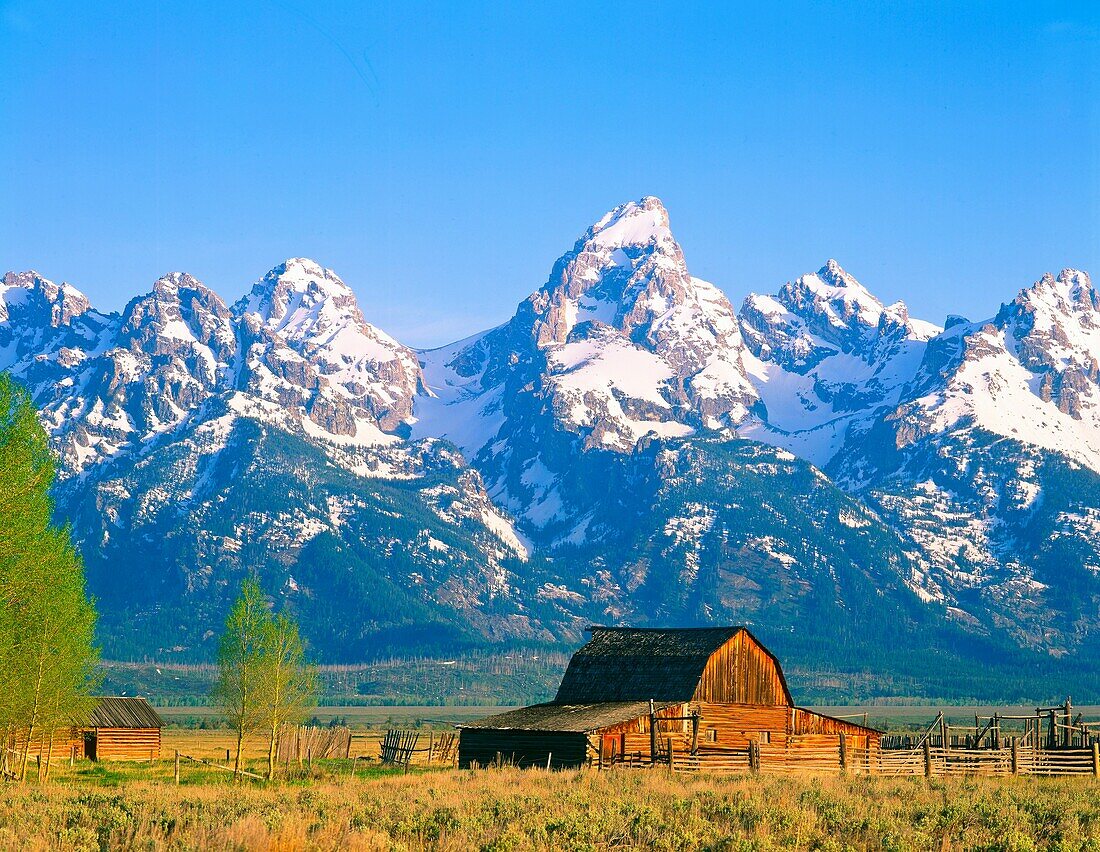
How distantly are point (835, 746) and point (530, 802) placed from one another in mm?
40360

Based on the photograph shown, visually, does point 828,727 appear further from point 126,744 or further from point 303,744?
point 126,744

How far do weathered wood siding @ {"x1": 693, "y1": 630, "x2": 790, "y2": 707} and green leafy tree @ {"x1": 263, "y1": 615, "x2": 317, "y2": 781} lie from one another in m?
19.2

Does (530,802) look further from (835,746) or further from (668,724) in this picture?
(835,746)

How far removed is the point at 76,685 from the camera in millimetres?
55438

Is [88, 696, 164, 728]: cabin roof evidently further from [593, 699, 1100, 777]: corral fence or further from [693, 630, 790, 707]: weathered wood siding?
[593, 699, 1100, 777]: corral fence

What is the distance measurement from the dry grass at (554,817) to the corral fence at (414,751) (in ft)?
109

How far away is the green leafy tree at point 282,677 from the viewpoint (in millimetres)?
70250

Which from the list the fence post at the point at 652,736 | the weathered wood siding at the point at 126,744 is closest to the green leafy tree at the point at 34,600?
the fence post at the point at 652,736

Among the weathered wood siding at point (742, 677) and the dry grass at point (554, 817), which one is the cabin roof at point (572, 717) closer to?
the weathered wood siding at point (742, 677)

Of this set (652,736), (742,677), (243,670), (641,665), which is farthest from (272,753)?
(742,677)

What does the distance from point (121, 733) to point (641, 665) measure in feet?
105

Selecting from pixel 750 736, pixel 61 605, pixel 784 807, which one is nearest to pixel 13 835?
pixel 784 807

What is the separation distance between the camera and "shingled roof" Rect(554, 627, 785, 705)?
2790 inches

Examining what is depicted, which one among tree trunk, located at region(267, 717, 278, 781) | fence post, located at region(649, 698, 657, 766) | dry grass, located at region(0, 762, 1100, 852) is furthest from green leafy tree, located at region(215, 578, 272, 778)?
dry grass, located at region(0, 762, 1100, 852)
